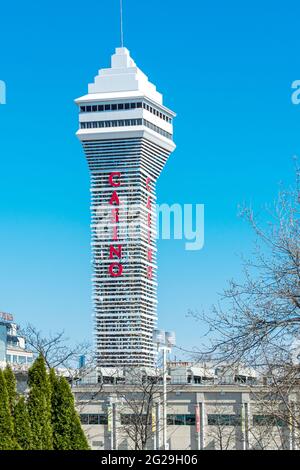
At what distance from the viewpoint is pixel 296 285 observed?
50.7 ft

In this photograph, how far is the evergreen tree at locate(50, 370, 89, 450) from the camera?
22000 mm

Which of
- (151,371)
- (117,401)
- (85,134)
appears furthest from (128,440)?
(85,134)

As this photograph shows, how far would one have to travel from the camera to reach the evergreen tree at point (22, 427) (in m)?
20.9

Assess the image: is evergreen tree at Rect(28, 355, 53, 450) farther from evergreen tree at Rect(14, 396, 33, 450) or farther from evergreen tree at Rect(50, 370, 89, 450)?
evergreen tree at Rect(50, 370, 89, 450)

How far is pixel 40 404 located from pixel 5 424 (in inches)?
69.3

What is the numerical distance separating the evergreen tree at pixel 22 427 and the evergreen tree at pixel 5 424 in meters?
0.68

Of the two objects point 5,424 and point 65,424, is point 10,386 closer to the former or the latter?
point 65,424

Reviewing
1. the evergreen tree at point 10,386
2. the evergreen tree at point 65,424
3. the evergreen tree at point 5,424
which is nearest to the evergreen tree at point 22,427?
the evergreen tree at point 10,386

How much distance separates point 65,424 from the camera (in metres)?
22.0

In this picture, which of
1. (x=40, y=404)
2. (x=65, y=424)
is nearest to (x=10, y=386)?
(x=40, y=404)

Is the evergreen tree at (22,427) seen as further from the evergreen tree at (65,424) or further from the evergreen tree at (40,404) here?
the evergreen tree at (65,424)

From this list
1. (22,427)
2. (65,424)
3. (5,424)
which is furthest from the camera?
(65,424)
